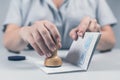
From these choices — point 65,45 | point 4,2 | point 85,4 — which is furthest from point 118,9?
point 4,2

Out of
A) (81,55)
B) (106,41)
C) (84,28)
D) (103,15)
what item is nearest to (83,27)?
(84,28)

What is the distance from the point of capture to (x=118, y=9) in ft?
4.62

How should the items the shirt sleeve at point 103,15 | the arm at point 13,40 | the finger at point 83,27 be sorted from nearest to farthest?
1. the finger at point 83,27
2. the arm at point 13,40
3. the shirt sleeve at point 103,15

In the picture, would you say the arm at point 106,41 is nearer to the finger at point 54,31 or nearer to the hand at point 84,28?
the hand at point 84,28

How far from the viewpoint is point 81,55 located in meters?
0.63

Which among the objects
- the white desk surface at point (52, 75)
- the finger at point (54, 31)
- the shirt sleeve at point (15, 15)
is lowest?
the white desk surface at point (52, 75)

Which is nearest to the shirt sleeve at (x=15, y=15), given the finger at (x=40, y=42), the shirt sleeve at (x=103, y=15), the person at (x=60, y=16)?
the person at (x=60, y=16)

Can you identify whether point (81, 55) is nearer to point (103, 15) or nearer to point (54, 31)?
point (54, 31)

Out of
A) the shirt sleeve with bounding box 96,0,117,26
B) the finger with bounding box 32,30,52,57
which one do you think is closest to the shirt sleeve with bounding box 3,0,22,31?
the shirt sleeve with bounding box 96,0,117,26

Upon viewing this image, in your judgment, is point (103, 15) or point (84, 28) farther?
point (103, 15)

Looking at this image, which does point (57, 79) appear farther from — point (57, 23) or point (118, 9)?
point (118, 9)

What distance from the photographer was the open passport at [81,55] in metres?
0.60

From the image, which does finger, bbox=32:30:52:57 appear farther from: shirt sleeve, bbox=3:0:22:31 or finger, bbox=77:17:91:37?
shirt sleeve, bbox=3:0:22:31

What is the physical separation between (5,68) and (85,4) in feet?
1.92
